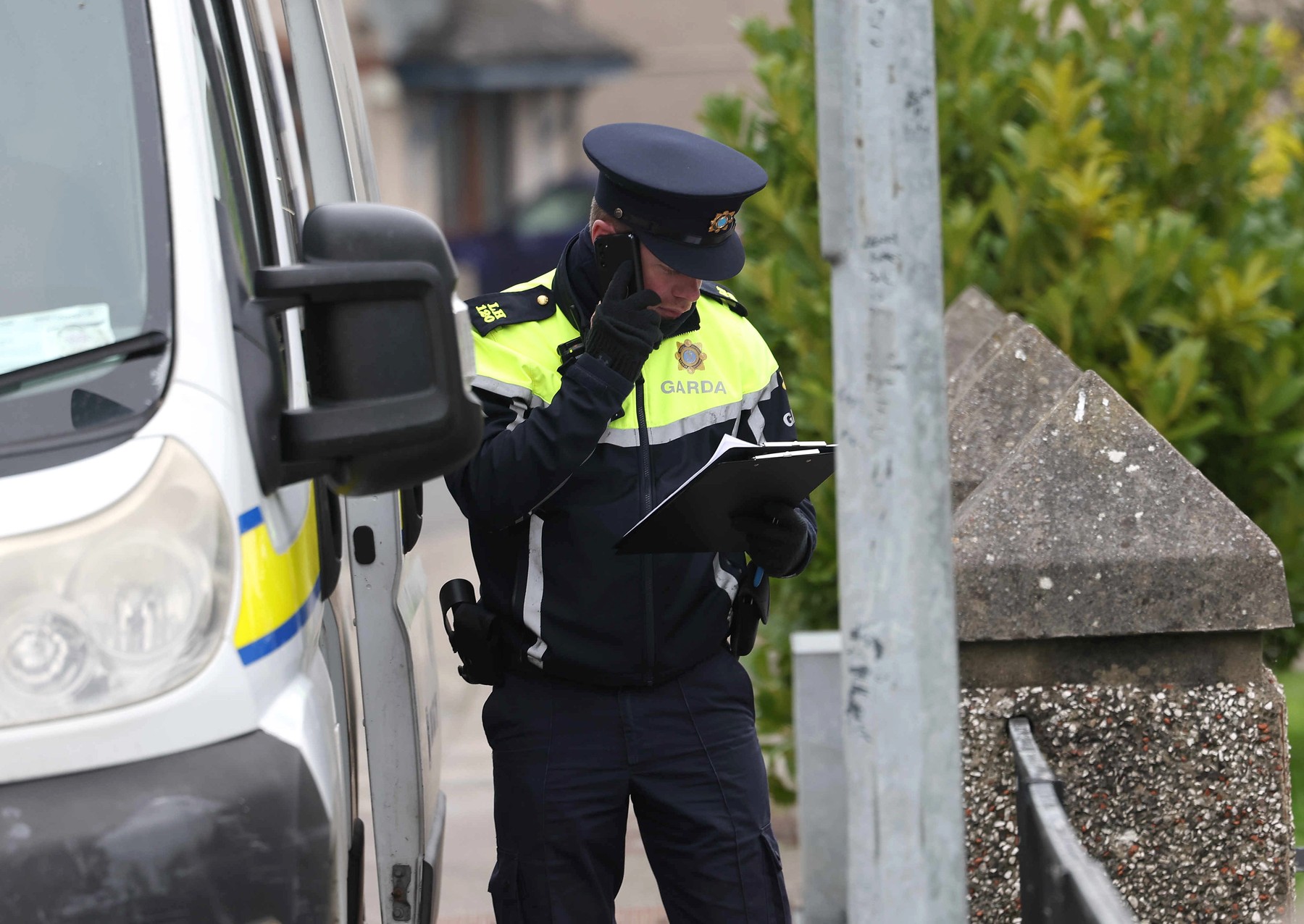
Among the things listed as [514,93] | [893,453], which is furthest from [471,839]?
[514,93]

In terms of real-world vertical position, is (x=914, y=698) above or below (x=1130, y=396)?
above

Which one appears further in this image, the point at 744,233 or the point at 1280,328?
the point at 744,233

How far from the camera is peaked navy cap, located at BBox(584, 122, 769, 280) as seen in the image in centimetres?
272

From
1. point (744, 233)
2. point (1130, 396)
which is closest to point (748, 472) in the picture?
point (1130, 396)

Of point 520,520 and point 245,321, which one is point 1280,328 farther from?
point 245,321

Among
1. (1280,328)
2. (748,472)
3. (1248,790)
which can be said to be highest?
(748,472)

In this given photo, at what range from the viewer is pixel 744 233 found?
5762 millimetres

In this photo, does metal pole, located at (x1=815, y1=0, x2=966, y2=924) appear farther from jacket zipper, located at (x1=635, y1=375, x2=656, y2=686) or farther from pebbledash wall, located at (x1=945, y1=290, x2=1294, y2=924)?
pebbledash wall, located at (x1=945, y1=290, x2=1294, y2=924)

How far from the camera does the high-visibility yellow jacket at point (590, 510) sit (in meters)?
2.72

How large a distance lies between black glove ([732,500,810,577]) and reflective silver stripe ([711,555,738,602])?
63 mm

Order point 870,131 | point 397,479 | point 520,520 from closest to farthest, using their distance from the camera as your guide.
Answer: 1. point 870,131
2. point 397,479
3. point 520,520

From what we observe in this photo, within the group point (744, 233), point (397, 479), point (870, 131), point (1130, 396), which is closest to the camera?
point (870, 131)

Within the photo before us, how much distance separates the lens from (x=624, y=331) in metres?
2.65

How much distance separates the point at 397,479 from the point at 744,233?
150 inches
